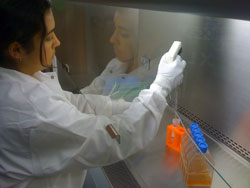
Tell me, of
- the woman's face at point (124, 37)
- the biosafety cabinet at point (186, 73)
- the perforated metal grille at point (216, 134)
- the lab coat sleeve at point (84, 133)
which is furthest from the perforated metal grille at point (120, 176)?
the woman's face at point (124, 37)

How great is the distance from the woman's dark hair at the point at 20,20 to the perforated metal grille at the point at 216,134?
0.69 metres

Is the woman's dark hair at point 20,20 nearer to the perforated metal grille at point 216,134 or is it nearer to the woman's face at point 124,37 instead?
the woman's face at point 124,37

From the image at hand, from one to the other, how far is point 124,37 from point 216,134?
65 centimetres

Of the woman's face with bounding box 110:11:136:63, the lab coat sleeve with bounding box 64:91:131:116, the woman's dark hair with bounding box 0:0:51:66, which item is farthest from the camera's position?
the woman's face with bounding box 110:11:136:63

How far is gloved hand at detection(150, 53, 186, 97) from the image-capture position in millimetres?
941

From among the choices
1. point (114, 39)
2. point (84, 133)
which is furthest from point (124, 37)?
point (84, 133)

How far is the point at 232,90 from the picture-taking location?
86 centimetres

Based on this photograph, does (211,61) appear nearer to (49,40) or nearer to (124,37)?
(124,37)

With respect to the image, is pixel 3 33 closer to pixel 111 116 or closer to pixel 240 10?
pixel 111 116

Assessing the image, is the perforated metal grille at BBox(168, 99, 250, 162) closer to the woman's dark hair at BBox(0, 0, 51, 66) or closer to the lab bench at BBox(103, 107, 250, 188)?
the lab bench at BBox(103, 107, 250, 188)

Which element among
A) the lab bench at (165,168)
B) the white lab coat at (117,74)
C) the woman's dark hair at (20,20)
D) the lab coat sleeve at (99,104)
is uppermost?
the woman's dark hair at (20,20)

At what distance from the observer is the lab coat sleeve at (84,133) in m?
0.81

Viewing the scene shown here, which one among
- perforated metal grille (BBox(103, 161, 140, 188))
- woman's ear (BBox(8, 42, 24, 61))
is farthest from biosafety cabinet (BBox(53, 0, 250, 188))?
woman's ear (BBox(8, 42, 24, 61))

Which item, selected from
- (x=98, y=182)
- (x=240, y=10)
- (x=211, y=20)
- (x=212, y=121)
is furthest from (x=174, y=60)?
(x=98, y=182)
